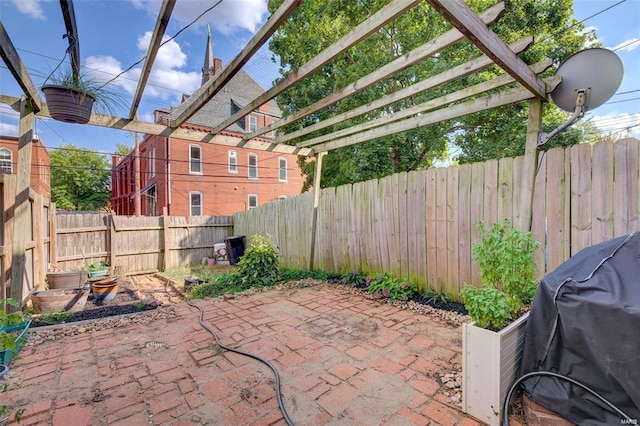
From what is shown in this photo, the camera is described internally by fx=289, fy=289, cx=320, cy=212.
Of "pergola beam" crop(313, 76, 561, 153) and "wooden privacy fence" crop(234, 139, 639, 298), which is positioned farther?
"pergola beam" crop(313, 76, 561, 153)

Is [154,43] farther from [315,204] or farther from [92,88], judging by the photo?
[315,204]

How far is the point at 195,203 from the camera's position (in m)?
15.6

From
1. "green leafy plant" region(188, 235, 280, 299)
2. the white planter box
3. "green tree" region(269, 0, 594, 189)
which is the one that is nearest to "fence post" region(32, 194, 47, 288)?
"green leafy plant" region(188, 235, 280, 299)

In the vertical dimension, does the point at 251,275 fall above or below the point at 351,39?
below

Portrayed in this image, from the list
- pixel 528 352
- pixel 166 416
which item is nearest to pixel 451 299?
pixel 528 352

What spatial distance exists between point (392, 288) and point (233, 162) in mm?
14846

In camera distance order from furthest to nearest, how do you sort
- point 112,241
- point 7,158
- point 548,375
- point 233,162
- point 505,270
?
point 233,162
point 7,158
point 112,241
point 505,270
point 548,375

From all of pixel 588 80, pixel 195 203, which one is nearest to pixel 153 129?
pixel 588 80

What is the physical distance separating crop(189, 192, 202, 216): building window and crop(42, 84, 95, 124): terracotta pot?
13293mm

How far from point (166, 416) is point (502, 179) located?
3544 millimetres

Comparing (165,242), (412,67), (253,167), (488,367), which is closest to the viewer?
(488,367)

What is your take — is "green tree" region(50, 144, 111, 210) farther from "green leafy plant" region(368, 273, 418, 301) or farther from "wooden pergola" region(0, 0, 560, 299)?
"green leafy plant" region(368, 273, 418, 301)

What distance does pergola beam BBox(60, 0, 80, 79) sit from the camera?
2133 millimetres

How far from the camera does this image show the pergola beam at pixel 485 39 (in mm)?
1682
